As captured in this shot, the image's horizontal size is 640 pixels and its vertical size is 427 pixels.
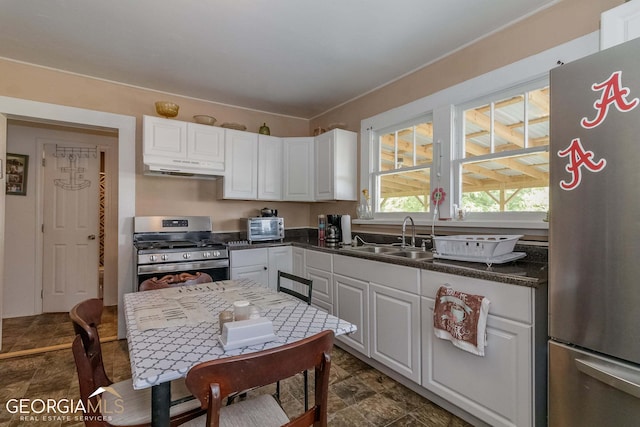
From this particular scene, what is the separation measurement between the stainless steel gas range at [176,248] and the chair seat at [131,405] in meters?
1.51

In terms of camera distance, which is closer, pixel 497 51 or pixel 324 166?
pixel 497 51

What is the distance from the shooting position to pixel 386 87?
305cm

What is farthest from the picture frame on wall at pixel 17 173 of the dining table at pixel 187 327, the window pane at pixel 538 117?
the window pane at pixel 538 117

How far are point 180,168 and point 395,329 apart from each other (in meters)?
2.39

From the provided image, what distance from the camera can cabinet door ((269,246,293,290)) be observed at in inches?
128

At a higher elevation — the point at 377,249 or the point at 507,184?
the point at 507,184

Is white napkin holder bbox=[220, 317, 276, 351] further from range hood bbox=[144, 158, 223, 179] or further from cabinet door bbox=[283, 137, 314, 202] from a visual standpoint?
cabinet door bbox=[283, 137, 314, 202]

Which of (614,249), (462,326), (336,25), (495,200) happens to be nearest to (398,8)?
(336,25)

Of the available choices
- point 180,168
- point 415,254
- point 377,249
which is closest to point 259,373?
point 415,254

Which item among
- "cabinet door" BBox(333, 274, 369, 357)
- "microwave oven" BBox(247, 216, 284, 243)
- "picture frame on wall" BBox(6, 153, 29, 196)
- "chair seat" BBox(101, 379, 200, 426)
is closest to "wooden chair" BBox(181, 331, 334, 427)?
"chair seat" BBox(101, 379, 200, 426)

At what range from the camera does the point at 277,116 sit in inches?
157

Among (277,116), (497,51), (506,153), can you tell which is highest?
(277,116)

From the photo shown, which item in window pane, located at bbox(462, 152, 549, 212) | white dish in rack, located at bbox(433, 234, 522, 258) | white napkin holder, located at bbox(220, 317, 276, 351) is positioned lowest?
white napkin holder, located at bbox(220, 317, 276, 351)

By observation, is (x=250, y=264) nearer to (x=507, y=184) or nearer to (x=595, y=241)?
(x=507, y=184)
